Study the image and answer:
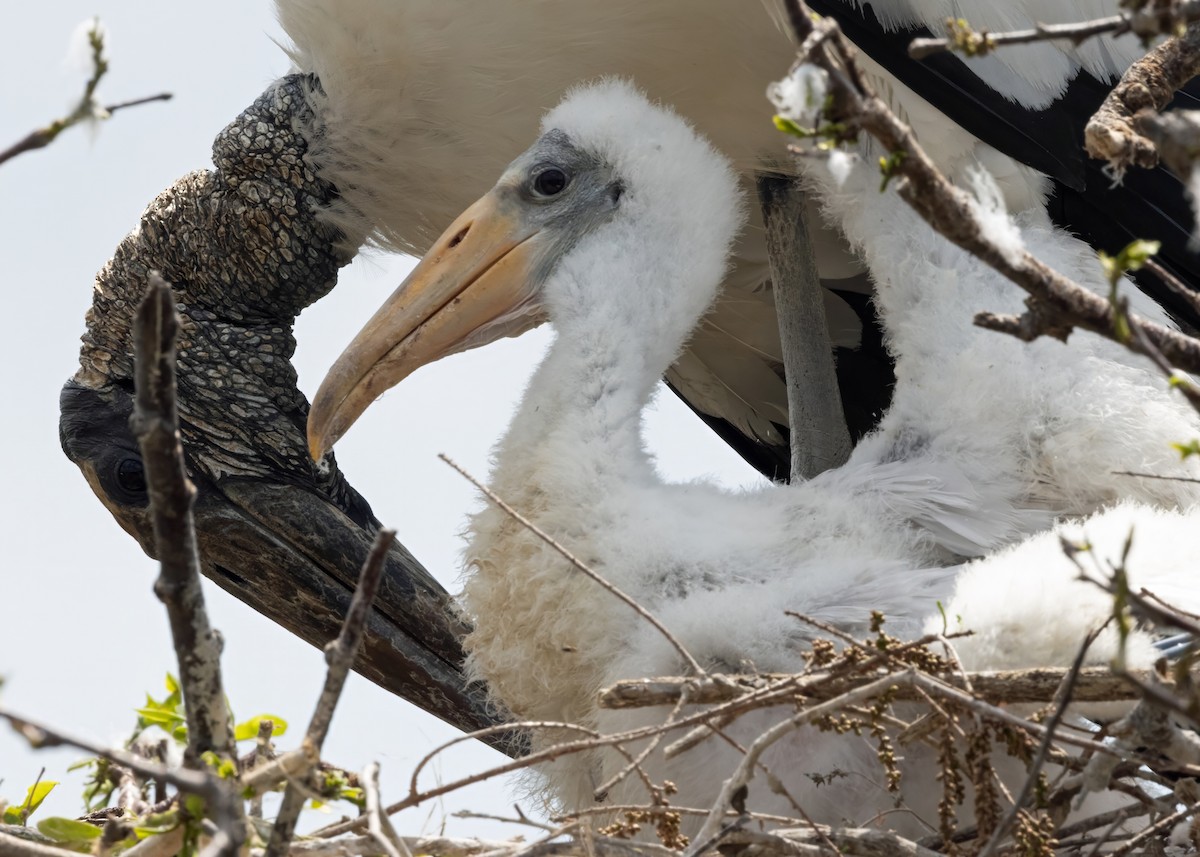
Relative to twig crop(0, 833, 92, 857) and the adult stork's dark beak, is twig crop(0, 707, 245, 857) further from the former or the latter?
the adult stork's dark beak

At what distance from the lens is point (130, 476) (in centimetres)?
382

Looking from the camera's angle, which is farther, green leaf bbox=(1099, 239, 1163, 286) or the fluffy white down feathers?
the fluffy white down feathers

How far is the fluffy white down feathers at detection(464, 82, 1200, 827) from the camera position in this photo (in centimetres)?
208

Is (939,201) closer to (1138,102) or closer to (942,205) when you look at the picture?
(942,205)

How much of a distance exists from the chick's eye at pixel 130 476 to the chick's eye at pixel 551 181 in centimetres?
154

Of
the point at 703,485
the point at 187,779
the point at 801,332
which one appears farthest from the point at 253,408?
the point at 187,779

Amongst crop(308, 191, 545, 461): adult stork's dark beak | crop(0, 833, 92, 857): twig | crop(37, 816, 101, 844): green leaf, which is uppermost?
crop(308, 191, 545, 461): adult stork's dark beak

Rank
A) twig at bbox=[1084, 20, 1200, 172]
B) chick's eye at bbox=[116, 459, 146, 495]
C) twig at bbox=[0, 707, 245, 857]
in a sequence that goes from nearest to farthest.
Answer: twig at bbox=[0, 707, 245, 857], twig at bbox=[1084, 20, 1200, 172], chick's eye at bbox=[116, 459, 146, 495]

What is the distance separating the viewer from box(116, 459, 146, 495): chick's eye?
3809 millimetres

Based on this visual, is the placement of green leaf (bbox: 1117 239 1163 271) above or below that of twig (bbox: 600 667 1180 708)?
above

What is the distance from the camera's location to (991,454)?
7.89ft

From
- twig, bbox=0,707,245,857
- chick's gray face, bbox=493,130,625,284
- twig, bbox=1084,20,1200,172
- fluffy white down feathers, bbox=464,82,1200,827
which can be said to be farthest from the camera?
chick's gray face, bbox=493,130,625,284

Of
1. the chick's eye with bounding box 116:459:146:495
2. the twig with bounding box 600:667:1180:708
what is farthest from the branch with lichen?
the chick's eye with bounding box 116:459:146:495

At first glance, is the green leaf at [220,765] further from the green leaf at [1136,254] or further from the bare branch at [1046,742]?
the green leaf at [1136,254]
